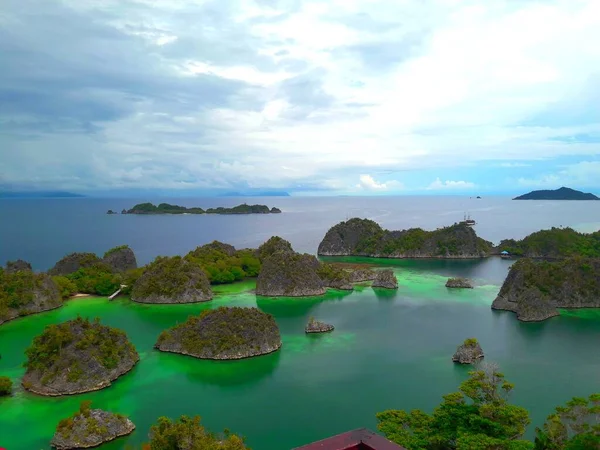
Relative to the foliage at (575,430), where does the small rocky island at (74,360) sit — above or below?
below

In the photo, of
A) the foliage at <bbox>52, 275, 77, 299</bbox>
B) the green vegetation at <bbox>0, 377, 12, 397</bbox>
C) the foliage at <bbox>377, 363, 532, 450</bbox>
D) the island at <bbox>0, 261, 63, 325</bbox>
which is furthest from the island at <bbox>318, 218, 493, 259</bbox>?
the green vegetation at <bbox>0, 377, 12, 397</bbox>

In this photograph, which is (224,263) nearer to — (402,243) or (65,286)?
(65,286)

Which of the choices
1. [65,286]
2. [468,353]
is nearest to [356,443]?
[468,353]

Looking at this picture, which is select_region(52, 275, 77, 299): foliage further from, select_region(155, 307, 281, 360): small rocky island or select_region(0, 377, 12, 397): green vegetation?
select_region(0, 377, 12, 397): green vegetation

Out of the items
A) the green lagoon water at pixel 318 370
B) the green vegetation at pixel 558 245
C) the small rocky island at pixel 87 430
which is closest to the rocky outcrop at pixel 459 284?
the green lagoon water at pixel 318 370

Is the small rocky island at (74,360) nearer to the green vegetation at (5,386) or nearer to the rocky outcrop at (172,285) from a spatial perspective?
the green vegetation at (5,386)

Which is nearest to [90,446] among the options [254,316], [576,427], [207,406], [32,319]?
[207,406]

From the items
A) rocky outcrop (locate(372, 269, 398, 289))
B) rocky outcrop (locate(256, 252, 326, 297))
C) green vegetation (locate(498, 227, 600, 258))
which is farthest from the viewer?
green vegetation (locate(498, 227, 600, 258))
